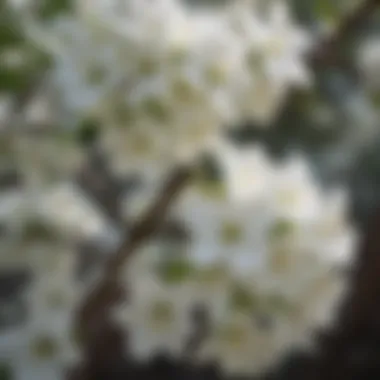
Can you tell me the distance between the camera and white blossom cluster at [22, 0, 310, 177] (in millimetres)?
491

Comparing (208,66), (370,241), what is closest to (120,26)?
(208,66)

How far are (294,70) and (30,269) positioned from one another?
0.78 feet

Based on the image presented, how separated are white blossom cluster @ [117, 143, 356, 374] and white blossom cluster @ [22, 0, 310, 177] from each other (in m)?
0.03

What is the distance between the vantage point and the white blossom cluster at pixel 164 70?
49 centimetres

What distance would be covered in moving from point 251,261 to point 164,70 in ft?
0.39

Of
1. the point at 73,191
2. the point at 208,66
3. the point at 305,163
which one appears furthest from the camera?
the point at 305,163

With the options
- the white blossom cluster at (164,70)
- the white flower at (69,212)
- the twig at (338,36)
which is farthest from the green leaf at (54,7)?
the twig at (338,36)

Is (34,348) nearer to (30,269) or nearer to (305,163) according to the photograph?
(30,269)

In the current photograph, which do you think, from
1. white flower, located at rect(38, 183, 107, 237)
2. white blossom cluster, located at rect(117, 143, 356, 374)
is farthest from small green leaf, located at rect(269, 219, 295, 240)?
white flower, located at rect(38, 183, 107, 237)

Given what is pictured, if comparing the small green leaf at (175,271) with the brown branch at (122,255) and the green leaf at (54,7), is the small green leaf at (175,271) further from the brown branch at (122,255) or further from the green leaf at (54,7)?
the green leaf at (54,7)

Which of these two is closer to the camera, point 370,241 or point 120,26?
point 120,26

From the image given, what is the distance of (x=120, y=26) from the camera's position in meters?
0.51

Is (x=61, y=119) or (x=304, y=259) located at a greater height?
(x=61, y=119)

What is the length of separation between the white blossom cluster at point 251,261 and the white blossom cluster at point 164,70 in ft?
0.11
